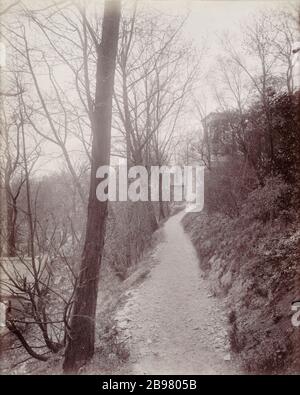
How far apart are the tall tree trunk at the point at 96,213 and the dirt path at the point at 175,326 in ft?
3.34

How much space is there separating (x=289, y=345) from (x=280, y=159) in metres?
6.88

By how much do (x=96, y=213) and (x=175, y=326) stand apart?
3.12 m

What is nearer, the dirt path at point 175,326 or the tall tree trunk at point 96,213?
the tall tree trunk at point 96,213

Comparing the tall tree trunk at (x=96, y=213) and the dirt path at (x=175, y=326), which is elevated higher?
the tall tree trunk at (x=96, y=213)

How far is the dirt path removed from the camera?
19.7 feet

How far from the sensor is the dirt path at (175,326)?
236 inches

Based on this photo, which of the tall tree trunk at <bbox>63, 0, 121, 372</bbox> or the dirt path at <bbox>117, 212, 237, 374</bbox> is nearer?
the tall tree trunk at <bbox>63, 0, 121, 372</bbox>

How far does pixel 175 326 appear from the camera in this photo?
7.35m

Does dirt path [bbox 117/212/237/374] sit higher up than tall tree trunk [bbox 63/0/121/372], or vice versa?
tall tree trunk [bbox 63/0/121/372]

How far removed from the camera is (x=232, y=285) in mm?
7945

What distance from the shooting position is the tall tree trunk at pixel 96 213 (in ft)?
19.0

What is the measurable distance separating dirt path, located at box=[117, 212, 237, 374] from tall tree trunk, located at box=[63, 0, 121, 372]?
3.34 feet
